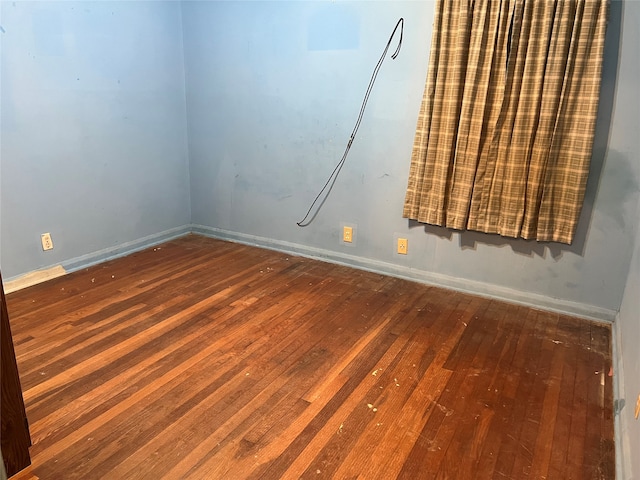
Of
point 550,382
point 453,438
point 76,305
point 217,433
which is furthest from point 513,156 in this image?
point 76,305

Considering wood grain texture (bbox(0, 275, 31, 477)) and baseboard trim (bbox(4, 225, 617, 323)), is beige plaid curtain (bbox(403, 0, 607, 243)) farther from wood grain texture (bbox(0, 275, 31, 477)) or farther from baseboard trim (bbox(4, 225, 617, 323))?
wood grain texture (bbox(0, 275, 31, 477))

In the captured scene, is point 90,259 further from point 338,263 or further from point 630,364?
point 630,364

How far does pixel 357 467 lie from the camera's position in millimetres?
1639

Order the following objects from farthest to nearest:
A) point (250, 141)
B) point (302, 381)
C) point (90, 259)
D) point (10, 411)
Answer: point (250, 141), point (90, 259), point (302, 381), point (10, 411)

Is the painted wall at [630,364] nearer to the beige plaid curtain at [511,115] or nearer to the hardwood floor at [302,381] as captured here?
the hardwood floor at [302,381]

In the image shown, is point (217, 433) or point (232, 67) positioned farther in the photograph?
point (232, 67)

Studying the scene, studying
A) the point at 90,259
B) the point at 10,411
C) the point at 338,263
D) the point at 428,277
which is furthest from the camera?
the point at 338,263

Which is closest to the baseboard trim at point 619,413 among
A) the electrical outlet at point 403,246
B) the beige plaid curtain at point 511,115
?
the beige plaid curtain at point 511,115

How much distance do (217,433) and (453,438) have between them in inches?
36.9

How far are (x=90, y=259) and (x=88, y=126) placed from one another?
100 cm

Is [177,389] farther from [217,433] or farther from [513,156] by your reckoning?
[513,156]

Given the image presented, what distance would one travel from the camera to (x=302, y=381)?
2.12m

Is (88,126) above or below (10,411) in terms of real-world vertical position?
above

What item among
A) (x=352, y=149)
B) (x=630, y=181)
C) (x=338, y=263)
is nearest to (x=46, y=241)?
(x=338, y=263)
